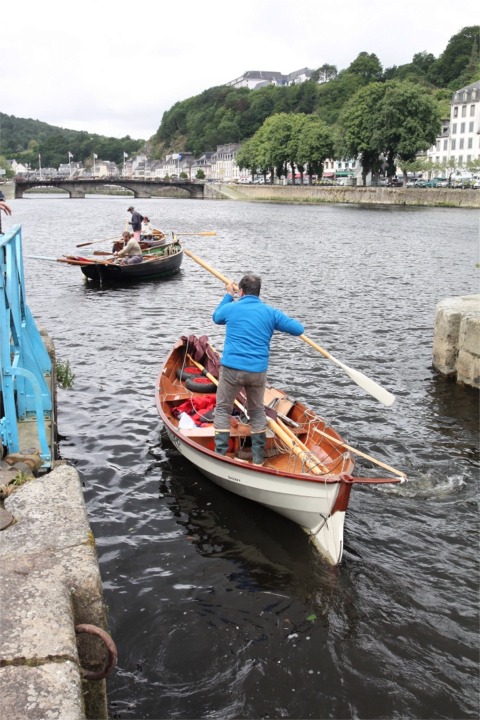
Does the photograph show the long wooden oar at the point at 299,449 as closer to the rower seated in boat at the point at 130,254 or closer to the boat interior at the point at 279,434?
the boat interior at the point at 279,434

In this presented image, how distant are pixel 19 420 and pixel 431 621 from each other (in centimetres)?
560

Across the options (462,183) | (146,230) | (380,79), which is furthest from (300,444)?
(380,79)

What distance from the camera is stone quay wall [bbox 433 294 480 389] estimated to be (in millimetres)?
13094

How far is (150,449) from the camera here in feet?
36.1

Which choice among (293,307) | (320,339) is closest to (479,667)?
(320,339)

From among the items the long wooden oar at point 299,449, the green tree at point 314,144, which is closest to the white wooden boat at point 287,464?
the long wooden oar at point 299,449

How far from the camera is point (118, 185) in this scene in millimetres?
130375

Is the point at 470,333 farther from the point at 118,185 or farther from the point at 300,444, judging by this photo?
the point at 118,185

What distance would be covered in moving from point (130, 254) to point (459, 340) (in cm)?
1749

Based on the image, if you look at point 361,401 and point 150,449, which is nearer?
point 150,449

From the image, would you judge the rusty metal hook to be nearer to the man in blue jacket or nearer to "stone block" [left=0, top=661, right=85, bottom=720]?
"stone block" [left=0, top=661, right=85, bottom=720]

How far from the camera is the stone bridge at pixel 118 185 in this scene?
419 ft

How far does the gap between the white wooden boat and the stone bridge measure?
122363mm

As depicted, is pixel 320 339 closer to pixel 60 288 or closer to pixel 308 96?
pixel 60 288
